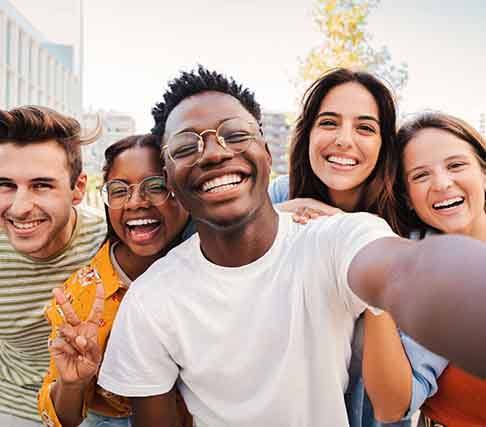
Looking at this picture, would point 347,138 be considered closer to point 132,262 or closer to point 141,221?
point 141,221

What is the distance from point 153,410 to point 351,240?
0.98 meters

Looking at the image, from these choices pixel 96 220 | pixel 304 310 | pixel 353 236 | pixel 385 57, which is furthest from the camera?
pixel 385 57

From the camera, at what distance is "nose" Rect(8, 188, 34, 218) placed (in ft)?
7.41

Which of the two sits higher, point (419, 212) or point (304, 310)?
point (419, 212)

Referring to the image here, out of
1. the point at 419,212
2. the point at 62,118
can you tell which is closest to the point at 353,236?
the point at 419,212

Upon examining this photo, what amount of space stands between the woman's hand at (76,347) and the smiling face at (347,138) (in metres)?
1.26

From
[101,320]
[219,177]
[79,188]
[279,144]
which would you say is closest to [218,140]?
[219,177]

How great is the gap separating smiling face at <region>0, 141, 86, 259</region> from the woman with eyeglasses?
0.76 ft

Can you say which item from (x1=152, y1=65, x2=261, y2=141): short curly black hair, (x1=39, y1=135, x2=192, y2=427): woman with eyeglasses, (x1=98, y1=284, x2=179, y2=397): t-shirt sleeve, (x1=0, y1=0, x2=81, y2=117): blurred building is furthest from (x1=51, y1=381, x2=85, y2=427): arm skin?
(x1=0, y1=0, x2=81, y2=117): blurred building

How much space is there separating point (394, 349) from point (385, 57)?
9.87m

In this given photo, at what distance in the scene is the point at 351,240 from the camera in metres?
1.46

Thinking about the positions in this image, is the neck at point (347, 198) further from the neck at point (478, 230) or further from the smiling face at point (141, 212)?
the smiling face at point (141, 212)

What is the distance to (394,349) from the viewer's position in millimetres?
1763

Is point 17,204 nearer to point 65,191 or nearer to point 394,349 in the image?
point 65,191
